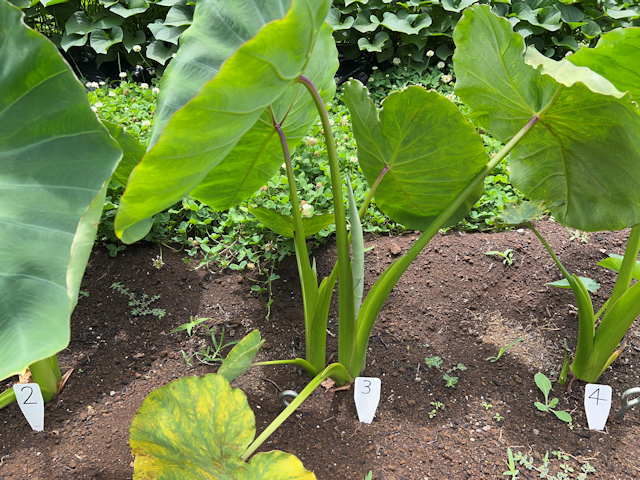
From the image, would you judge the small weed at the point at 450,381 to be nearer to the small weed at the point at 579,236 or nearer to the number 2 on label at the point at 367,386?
the number 2 on label at the point at 367,386

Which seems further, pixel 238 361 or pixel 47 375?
pixel 47 375

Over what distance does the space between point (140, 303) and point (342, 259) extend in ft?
2.70

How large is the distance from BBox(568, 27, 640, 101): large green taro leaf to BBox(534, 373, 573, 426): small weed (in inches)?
29.2

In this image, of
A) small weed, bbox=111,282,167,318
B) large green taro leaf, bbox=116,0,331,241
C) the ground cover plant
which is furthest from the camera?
small weed, bbox=111,282,167,318

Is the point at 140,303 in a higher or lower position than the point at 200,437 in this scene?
lower

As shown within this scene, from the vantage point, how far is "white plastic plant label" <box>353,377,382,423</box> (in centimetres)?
119

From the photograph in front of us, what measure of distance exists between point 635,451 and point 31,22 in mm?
4247

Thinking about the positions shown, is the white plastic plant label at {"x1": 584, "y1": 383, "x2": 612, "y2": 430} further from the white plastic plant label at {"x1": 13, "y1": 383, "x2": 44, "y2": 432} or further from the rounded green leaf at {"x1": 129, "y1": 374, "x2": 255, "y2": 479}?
the white plastic plant label at {"x1": 13, "y1": 383, "x2": 44, "y2": 432}

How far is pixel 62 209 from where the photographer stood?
0.85m

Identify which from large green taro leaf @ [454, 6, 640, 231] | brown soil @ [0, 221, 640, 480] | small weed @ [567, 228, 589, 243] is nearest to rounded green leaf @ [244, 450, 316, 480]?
brown soil @ [0, 221, 640, 480]

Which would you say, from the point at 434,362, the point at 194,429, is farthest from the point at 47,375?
the point at 434,362

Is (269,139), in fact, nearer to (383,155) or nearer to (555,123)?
(383,155)

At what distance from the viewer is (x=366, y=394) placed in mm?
1201

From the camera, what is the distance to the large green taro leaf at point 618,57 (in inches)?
36.1
